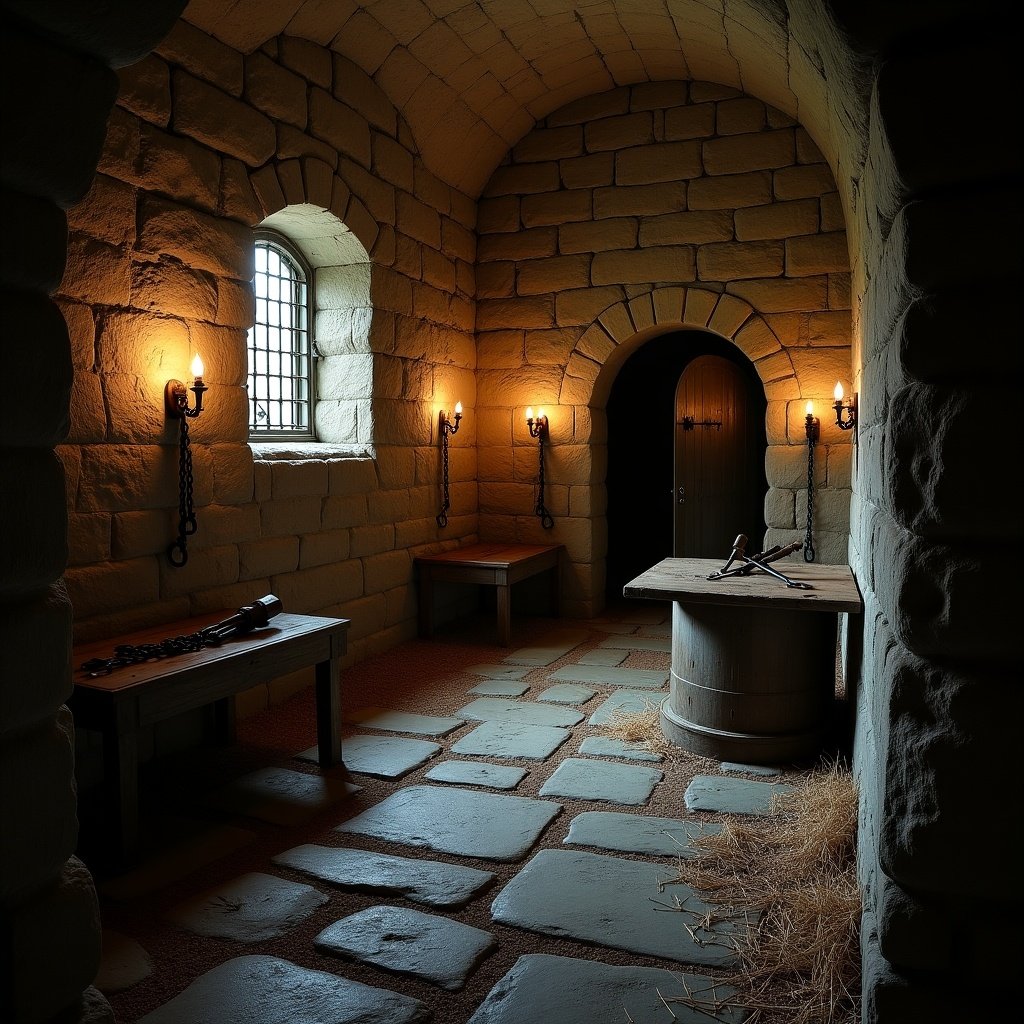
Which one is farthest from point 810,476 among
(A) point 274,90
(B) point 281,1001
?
(B) point 281,1001

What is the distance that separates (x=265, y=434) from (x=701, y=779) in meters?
3.04

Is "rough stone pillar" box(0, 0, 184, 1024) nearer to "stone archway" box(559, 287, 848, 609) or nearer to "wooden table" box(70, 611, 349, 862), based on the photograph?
"wooden table" box(70, 611, 349, 862)

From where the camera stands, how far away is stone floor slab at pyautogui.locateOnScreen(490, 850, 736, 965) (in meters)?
2.31

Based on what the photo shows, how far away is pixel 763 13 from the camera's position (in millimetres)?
3943

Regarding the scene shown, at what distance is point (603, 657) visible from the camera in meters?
5.48

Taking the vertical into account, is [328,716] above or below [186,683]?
below

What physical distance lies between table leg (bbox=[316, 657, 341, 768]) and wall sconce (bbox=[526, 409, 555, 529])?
319cm

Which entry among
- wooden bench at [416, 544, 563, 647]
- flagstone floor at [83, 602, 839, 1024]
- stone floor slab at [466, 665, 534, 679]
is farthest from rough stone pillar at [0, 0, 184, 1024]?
wooden bench at [416, 544, 563, 647]

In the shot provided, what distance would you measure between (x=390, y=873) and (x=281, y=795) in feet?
2.65

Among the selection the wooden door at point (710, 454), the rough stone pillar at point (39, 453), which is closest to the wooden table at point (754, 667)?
the rough stone pillar at point (39, 453)

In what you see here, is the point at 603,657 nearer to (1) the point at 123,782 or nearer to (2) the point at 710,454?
(2) the point at 710,454

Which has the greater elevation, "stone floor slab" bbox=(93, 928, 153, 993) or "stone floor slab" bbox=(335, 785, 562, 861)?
"stone floor slab" bbox=(335, 785, 562, 861)

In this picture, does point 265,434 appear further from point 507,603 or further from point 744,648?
point 744,648

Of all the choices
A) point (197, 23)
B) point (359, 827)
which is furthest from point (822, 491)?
point (197, 23)
